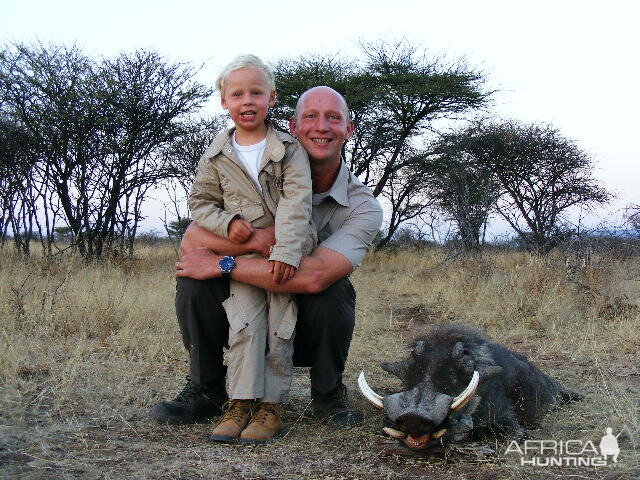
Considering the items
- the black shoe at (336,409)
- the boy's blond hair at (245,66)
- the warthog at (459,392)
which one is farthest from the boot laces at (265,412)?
the boy's blond hair at (245,66)

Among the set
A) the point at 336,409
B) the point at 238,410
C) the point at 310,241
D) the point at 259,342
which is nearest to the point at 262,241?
the point at 310,241

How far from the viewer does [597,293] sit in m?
6.38

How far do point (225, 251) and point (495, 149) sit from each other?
1382 cm

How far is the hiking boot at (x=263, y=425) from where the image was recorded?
2770mm

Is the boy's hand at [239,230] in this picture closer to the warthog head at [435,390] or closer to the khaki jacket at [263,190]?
the khaki jacket at [263,190]

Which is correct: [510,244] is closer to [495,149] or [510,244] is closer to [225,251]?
[495,149]

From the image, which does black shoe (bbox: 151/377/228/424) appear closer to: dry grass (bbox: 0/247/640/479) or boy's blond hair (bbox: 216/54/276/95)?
dry grass (bbox: 0/247/640/479)

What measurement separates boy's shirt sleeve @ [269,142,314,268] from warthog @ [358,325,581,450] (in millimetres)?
615

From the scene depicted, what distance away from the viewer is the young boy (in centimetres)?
288

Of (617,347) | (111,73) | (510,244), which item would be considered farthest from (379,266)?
(617,347)

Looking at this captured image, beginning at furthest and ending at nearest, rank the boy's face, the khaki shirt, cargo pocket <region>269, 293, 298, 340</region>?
the khaki shirt < the boy's face < cargo pocket <region>269, 293, 298, 340</region>

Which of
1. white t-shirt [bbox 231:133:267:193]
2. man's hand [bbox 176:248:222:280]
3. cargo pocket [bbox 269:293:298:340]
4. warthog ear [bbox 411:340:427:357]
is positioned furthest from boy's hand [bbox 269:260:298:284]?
warthog ear [bbox 411:340:427:357]

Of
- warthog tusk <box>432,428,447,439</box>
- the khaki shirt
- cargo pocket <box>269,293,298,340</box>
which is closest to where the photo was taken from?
warthog tusk <box>432,428,447,439</box>

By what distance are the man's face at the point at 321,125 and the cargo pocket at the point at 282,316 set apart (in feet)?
2.30
